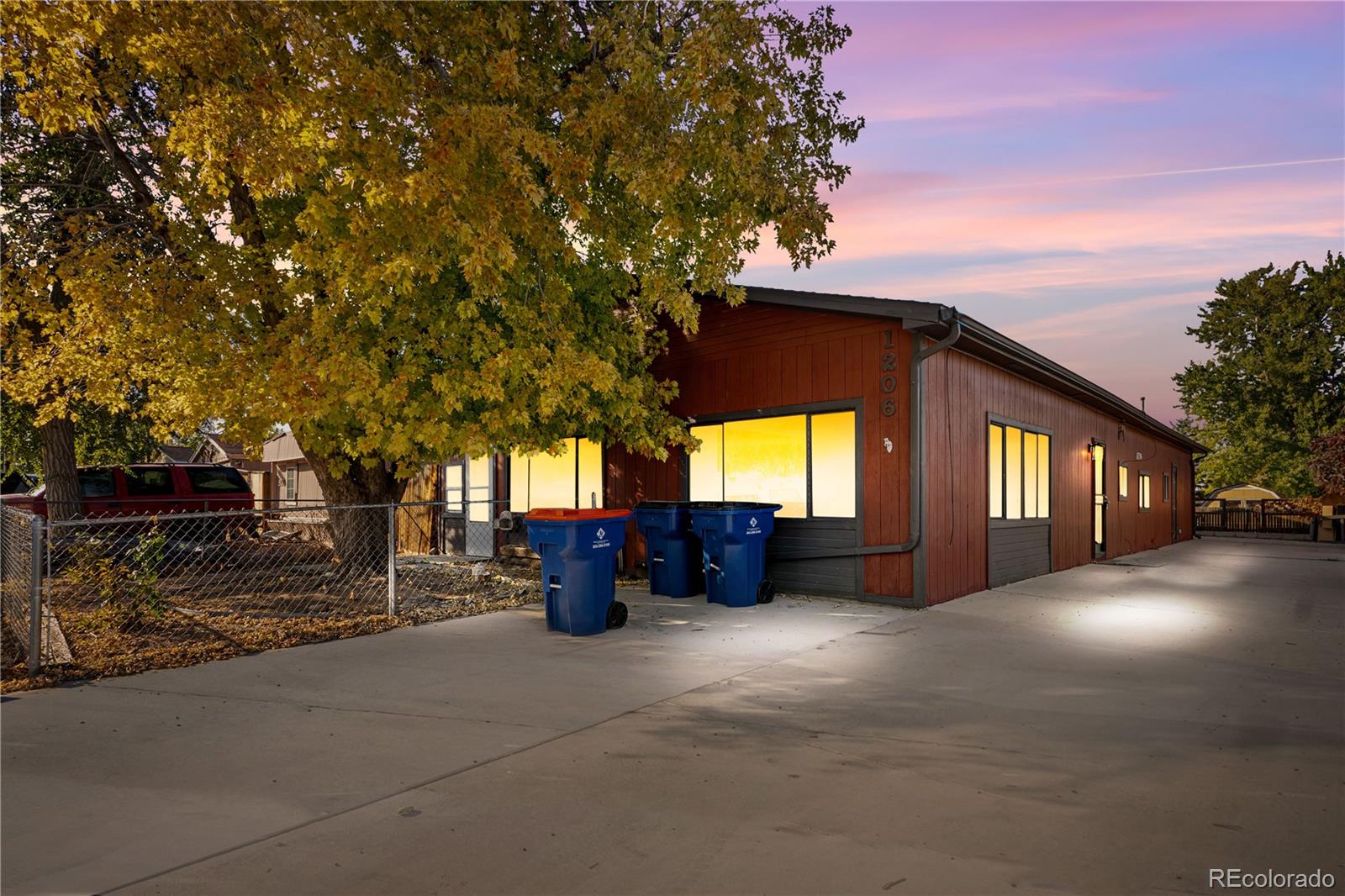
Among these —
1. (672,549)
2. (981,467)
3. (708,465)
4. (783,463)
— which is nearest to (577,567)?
(672,549)

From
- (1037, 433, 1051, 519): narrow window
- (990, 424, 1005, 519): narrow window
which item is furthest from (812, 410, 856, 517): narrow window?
(1037, 433, 1051, 519): narrow window

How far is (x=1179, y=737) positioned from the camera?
181 inches

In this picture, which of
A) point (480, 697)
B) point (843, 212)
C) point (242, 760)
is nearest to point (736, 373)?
point (843, 212)

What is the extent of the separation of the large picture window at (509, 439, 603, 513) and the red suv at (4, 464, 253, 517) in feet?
17.2

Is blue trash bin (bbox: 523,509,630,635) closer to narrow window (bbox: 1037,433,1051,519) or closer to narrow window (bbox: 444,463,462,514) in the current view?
narrow window (bbox: 444,463,462,514)

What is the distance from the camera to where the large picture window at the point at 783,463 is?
33.4 ft

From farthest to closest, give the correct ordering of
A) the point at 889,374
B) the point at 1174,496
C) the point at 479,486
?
the point at 1174,496 < the point at 479,486 < the point at 889,374

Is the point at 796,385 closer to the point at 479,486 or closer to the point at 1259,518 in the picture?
the point at 479,486

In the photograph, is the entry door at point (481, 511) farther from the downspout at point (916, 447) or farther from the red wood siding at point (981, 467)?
the red wood siding at point (981, 467)

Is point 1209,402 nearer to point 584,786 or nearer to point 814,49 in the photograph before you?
point 814,49

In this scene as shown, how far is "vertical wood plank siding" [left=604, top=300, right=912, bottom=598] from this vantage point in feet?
31.4

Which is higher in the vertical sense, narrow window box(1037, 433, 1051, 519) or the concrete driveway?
narrow window box(1037, 433, 1051, 519)

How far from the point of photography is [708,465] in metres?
11.7

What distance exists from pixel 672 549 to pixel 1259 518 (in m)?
29.6
